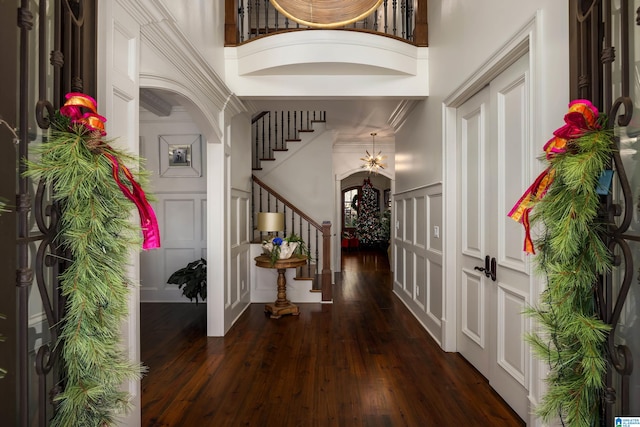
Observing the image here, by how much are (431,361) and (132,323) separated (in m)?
2.61

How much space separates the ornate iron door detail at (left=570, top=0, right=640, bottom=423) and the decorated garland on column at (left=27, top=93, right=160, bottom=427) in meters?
1.84

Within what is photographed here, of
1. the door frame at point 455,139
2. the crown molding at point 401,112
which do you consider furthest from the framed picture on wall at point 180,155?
the door frame at point 455,139

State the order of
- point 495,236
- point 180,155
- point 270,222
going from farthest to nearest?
point 180,155 < point 270,222 < point 495,236

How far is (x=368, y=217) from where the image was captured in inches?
553

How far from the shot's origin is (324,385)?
2922 millimetres

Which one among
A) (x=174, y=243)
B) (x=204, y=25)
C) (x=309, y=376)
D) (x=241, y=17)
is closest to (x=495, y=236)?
(x=309, y=376)

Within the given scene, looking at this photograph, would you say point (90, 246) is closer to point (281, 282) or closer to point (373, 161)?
point (281, 282)

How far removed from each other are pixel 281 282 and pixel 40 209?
12.8 ft

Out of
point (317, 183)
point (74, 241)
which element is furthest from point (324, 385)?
point (317, 183)

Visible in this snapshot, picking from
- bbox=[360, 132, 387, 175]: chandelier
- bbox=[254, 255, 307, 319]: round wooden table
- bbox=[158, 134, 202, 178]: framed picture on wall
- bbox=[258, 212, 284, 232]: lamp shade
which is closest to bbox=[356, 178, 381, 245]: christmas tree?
bbox=[360, 132, 387, 175]: chandelier

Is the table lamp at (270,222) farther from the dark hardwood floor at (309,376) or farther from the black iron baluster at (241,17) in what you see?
the black iron baluster at (241,17)

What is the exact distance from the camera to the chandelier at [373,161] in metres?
8.46

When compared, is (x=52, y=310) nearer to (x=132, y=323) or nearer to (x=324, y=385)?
(x=132, y=323)

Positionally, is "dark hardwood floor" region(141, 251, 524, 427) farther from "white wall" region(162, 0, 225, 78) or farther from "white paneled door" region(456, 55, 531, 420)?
"white wall" region(162, 0, 225, 78)
